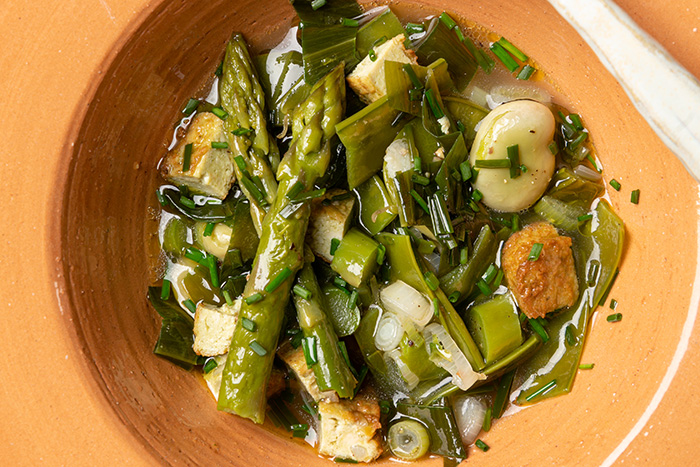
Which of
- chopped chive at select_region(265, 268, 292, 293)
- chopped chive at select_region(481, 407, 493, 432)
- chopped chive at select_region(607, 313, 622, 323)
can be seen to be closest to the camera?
chopped chive at select_region(265, 268, 292, 293)

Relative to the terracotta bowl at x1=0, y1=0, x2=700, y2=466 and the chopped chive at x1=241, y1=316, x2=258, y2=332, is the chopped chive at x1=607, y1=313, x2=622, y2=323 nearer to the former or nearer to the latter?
the terracotta bowl at x1=0, y1=0, x2=700, y2=466

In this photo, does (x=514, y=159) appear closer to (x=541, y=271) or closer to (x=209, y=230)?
(x=541, y=271)

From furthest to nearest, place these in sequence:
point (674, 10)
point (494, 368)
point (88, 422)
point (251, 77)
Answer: point (251, 77) → point (494, 368) → point (88, 422) → point (674, 10)

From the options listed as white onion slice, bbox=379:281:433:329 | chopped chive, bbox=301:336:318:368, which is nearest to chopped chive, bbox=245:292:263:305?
chopped chive, bbox=301:336:318:368

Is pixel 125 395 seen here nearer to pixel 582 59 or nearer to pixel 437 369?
pixel 437 369

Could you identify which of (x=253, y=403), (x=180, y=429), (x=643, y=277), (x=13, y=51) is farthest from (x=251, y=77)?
(x=643, y=277)

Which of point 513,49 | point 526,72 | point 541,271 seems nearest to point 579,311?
point 541,271

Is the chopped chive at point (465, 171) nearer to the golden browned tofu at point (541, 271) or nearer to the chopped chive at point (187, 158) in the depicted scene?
the golden browned tofu at point (541, 271)
